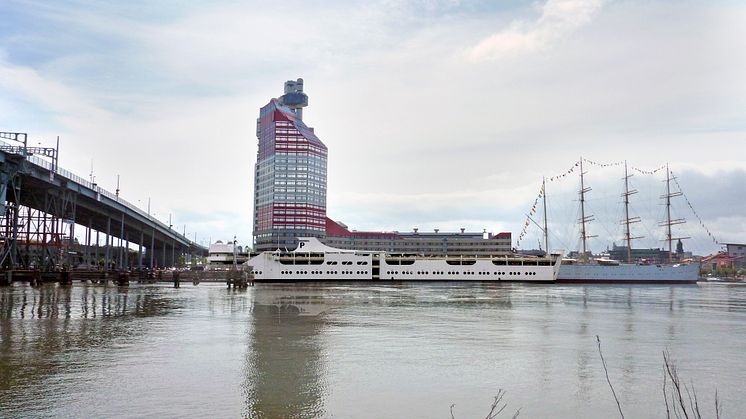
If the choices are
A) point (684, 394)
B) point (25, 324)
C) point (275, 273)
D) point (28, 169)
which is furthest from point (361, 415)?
point (275, 273)

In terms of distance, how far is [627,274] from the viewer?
4318 inches

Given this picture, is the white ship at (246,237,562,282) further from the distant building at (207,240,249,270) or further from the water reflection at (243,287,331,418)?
→ the water reflection at (243,287,331,418)

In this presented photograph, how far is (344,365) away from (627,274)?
107521 mm

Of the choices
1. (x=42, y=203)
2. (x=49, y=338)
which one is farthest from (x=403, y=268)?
(x=49, y=338)

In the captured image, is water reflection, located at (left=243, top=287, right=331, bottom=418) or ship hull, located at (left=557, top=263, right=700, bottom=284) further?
ship hull, located at (left=557, top=263, right=700, bottom=284)

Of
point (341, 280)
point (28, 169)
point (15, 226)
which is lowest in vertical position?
point (341, 280)

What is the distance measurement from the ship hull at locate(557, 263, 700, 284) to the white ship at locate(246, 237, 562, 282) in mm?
3704

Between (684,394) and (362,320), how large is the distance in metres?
19.1

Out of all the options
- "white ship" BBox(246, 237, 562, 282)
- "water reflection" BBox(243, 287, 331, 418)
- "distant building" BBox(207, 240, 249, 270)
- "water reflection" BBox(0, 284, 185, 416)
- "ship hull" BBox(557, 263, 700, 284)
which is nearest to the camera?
"water reflection" BBox(243, 287, 331, 418)

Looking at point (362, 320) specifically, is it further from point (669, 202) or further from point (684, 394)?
point (669, 202)

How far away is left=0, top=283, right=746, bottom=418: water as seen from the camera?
41.2 ft

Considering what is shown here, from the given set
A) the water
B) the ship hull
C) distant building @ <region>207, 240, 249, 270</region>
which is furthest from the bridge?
the ship hull

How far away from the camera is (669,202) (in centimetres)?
13112

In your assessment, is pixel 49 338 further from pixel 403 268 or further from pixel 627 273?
pixel 627 273
